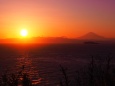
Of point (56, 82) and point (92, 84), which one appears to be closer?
point (92, 84)

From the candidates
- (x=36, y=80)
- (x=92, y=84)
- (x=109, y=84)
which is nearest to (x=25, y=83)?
(x=92, y=84)

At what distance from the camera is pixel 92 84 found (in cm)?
958

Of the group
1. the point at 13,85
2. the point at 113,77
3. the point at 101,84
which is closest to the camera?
the point at 13,85

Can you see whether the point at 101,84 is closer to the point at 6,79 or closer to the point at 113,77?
the point at 113,77

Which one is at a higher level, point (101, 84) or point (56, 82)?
point (101, 84)

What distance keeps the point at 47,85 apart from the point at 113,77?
4044cm

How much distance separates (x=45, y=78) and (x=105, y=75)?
4772 cm

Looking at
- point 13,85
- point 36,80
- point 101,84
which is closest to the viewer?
point 13,85

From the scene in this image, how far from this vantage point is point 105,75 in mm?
10328

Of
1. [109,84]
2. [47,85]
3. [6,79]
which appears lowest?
[47,85]

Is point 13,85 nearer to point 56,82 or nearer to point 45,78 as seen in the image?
point 56,82

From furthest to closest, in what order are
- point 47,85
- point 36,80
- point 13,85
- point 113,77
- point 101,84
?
point 36,80
point 47,85
point 113,77
point 101,84
point 13,85

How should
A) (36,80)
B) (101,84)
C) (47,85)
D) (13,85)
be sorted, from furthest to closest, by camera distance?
(36,80) < (47,85) < (101,84) < (13,85)

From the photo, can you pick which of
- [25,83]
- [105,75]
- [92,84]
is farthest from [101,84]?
[25,83]
